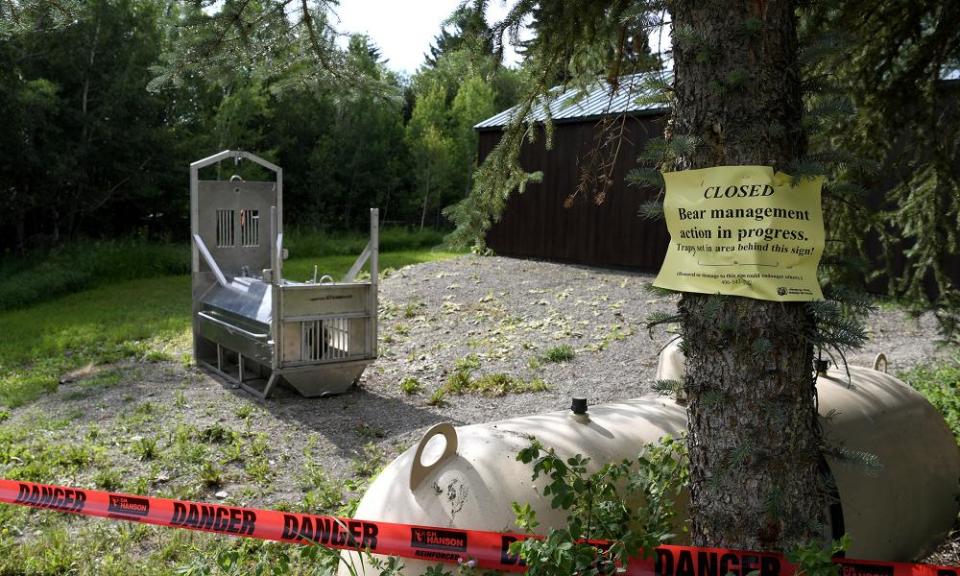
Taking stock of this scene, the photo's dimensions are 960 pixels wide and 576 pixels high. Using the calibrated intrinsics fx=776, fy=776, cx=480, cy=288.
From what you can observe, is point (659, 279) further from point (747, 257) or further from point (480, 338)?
point (480, 338)

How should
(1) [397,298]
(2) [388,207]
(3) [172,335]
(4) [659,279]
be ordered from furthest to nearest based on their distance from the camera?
1. (2) [388,207]
2. (1) [397,298]
3. (3) [172,335]
4. (4) [659,279]

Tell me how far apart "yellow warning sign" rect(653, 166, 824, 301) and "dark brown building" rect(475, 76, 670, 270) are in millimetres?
11189

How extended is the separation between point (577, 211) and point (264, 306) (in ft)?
31.5

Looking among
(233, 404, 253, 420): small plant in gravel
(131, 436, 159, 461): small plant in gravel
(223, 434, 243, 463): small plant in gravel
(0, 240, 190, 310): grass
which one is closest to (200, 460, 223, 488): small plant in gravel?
(223, 434, 243, 463): small plant in gravel

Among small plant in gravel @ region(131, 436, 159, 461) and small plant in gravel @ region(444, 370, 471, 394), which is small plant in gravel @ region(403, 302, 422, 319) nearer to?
small plant in gravel @ region(444, 370, 471, 394)

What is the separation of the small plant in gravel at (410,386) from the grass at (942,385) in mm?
4343

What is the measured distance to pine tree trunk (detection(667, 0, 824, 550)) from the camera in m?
2.43

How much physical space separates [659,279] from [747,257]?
1.09 feet

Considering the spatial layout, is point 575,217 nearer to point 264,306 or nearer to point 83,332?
point 83,332

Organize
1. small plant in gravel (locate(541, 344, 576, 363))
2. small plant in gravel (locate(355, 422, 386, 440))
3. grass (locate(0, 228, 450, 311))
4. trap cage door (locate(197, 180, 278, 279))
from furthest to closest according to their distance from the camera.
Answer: grass (locate(0, 228, 450, 311))
trap cage door (locate(197, 180, 278, 279))
small plant in gravel (locate(541, 344, 576, 363))
small plant in gravel (locate(355, 422, 386, 440))

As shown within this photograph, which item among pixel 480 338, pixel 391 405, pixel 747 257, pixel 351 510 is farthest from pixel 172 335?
pixel 747 257

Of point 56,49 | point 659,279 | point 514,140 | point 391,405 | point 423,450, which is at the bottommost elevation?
point 391,405

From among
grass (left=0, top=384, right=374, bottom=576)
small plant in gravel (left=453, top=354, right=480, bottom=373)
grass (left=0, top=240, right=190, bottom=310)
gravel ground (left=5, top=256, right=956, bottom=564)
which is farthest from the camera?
grass (left=0, top=240, right=190, bottom=310)

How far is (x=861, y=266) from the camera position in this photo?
2.52 meters
